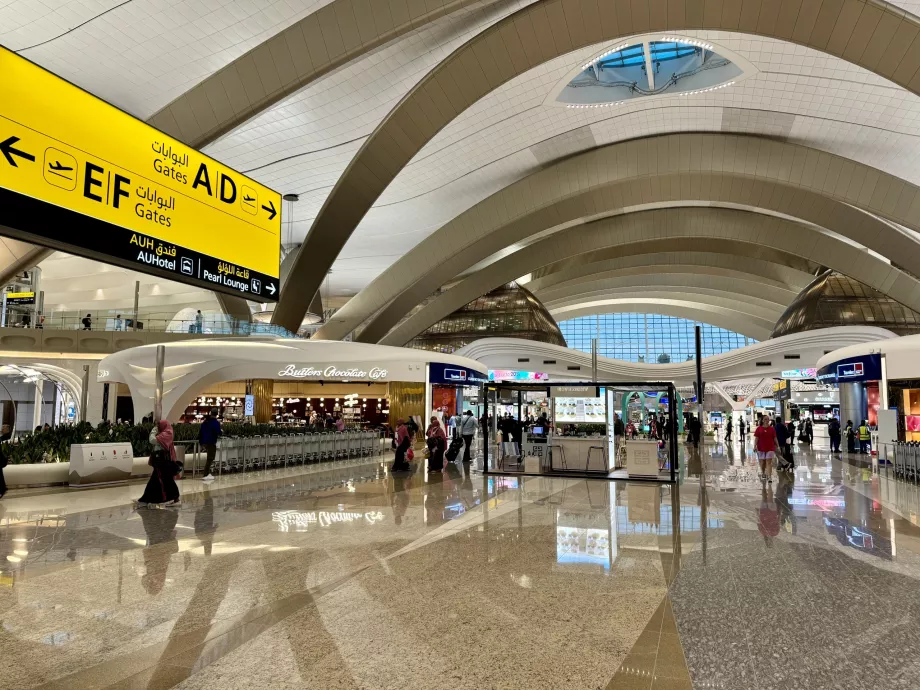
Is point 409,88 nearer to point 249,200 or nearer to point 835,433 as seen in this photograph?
point 249,200

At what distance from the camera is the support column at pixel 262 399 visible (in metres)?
29.7

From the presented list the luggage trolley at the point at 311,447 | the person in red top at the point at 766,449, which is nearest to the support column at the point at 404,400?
the luggage trolley at the point at 311,447

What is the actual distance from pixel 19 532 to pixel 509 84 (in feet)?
51.1

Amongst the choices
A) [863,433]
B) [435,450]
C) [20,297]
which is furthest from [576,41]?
[20,297]

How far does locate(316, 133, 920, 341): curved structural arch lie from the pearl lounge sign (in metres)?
9.26

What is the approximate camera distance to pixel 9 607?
4.69 meters

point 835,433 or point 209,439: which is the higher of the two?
point 209,439

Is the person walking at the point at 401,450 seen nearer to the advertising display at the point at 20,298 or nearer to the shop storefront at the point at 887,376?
the shop storefront at the point at 887,376

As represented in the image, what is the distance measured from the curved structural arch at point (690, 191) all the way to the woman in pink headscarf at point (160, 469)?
1769 centimetres

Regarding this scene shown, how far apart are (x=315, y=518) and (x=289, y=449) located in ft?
29.0

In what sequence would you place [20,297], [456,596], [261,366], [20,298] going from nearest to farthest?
[456,596], [261,366], [20,297], [20,298]

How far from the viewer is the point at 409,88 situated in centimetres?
1755

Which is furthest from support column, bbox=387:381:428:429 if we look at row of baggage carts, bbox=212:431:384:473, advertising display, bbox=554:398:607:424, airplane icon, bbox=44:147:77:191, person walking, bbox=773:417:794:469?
airplane icon, bbox=44:147:77:191

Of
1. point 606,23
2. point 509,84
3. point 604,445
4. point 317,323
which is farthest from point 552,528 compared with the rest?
point 317,323
